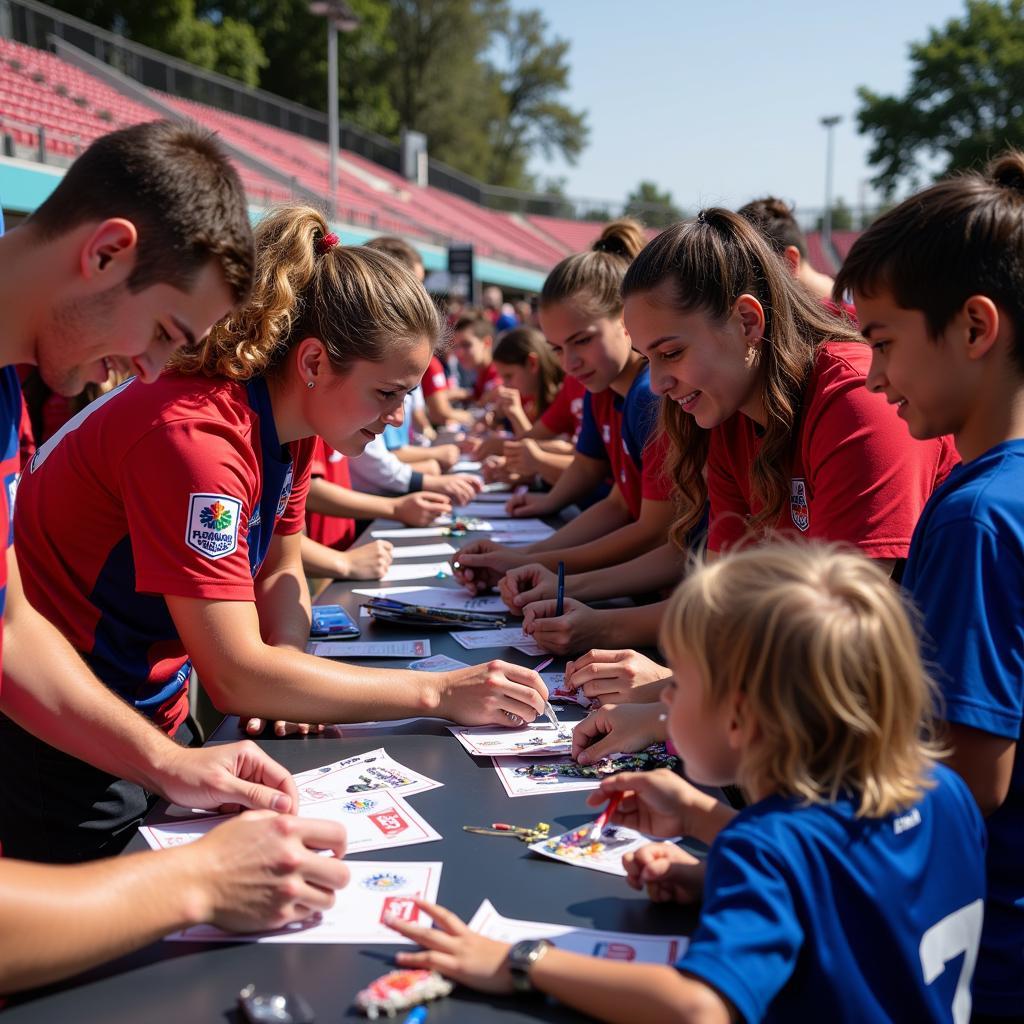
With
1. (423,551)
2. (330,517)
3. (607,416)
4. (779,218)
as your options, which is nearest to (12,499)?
(423,551)

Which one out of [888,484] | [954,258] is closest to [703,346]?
[888,484]

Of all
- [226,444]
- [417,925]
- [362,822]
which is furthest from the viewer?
[226,444]

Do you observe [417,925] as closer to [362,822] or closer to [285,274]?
[362,822]

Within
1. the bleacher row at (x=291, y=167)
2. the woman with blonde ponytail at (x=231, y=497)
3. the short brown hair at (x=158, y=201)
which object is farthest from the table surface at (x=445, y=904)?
the bleacher row at (x=291, y=167)

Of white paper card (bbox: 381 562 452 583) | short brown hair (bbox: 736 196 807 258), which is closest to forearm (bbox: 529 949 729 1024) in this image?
white paper card (bbox: 381 562 452 583)

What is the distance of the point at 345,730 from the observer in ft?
6.14

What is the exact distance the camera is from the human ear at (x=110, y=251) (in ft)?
4.09

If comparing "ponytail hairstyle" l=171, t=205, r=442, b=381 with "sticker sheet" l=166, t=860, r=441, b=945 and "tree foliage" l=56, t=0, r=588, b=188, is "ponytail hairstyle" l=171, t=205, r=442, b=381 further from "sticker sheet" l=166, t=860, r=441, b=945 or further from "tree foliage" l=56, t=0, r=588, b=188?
"tree foliage" l=56, t=0, r=588, b=188

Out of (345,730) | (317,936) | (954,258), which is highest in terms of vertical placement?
(954,258)

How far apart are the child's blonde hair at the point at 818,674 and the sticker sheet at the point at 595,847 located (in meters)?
0.37

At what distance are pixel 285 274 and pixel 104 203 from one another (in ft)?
2.27

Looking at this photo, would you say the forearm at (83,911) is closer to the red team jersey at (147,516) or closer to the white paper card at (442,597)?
the red team jersey at (147,516)

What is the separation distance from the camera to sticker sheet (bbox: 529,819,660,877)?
1.38m

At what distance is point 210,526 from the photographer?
165 centimetres
